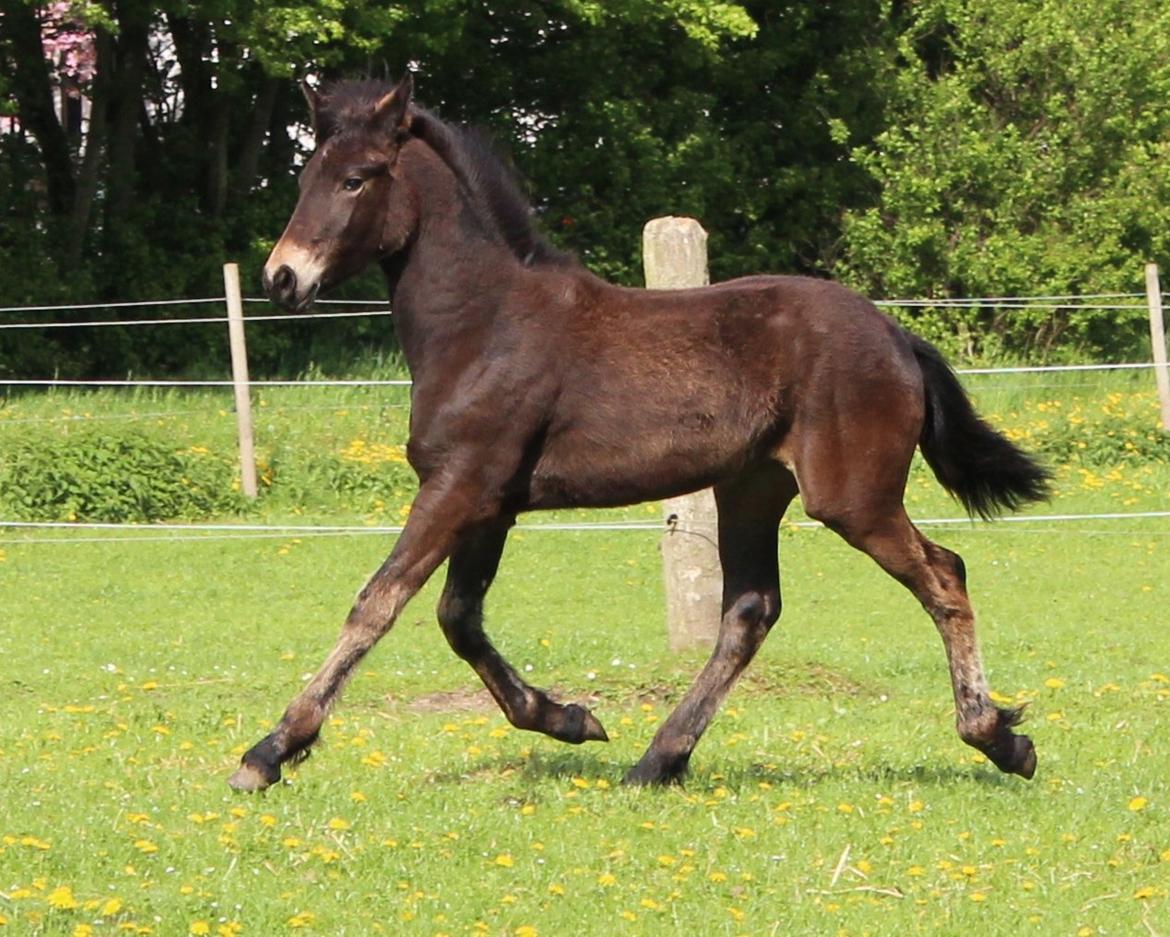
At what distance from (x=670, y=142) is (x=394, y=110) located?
1869 centimetres

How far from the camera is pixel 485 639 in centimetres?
752

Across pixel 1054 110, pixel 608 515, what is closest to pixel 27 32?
pixel 608 515

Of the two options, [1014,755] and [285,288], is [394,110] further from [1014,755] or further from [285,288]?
[1014,755]

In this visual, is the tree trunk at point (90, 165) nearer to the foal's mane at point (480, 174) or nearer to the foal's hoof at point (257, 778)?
the foal's mane at point (480, 174)

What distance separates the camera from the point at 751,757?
8094 millimetres

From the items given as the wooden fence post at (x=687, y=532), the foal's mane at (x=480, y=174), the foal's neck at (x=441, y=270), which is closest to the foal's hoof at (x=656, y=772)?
the foal's neck at (x=441, y=270)

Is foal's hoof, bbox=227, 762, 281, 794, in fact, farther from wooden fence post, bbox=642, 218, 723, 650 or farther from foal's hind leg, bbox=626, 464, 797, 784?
wooden fence post, bbox=642, 218, 723, 650

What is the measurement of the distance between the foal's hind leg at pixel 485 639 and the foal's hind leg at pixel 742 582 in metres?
0.36

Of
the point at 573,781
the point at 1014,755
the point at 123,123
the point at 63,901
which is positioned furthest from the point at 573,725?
the point at 123,123

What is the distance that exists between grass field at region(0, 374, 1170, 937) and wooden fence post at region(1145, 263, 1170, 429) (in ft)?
11.9

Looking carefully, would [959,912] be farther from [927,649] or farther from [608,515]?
[608,515]

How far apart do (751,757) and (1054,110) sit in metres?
17.3

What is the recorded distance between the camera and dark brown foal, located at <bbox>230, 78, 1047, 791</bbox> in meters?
7.03

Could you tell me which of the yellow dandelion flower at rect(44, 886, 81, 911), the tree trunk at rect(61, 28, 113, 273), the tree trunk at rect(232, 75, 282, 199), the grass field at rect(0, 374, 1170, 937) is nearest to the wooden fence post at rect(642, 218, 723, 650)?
the grass field at rect(0, 374, 1170, 937)
